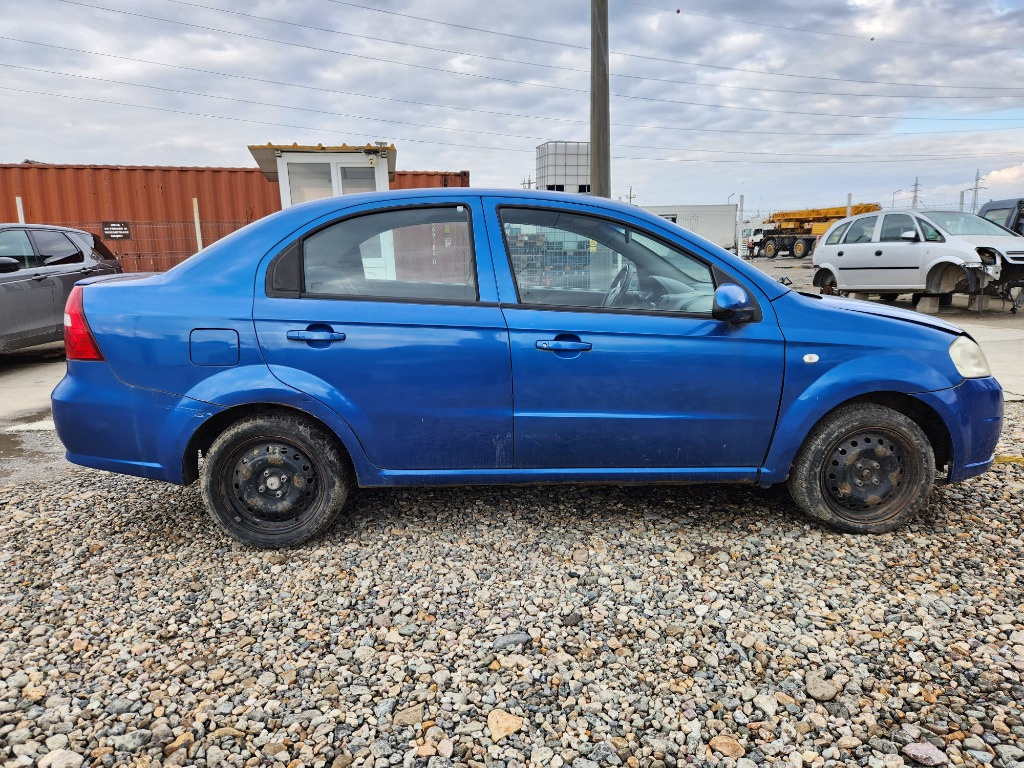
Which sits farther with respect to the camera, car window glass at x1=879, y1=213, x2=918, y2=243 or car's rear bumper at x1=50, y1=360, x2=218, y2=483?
car window glass at x1=879, y1=213, x2=918, y2=243

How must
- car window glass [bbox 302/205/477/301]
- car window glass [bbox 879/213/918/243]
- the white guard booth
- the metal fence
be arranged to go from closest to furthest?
car window glass [bbox 302/205/477/301] < the white guard booth < car window glass [bbox 879/213/918/243] < the metal fence

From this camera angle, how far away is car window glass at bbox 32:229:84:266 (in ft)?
25.3

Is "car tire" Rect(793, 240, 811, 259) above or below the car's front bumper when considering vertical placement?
above

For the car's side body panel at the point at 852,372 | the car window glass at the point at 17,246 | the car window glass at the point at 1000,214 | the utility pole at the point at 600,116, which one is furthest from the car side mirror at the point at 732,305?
the car window glass at the point at 1000,214

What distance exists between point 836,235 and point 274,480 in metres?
12.3

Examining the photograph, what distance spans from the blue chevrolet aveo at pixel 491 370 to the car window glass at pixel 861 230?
9890mm

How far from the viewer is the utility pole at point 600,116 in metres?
Result: 8.62

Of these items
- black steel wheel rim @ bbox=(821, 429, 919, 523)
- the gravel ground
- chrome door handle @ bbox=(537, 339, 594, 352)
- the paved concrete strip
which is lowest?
the gravel ground

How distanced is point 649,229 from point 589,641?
1832 millimetres

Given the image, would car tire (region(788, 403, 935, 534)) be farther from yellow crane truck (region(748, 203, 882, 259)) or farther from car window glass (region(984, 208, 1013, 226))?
yellow crane truck (region(748, 203, 882, 259))

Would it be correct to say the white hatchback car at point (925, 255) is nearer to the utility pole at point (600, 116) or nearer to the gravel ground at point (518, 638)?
the utility pole at point (600, 116)

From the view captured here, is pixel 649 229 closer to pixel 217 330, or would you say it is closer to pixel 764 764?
pixel 217 330

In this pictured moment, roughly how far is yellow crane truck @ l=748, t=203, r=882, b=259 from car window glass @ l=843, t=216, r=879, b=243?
22.9 m

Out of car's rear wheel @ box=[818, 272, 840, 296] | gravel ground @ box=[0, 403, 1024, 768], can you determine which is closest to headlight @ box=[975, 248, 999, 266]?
car's rear wheel @ box=[818, 272, 840, 296]
